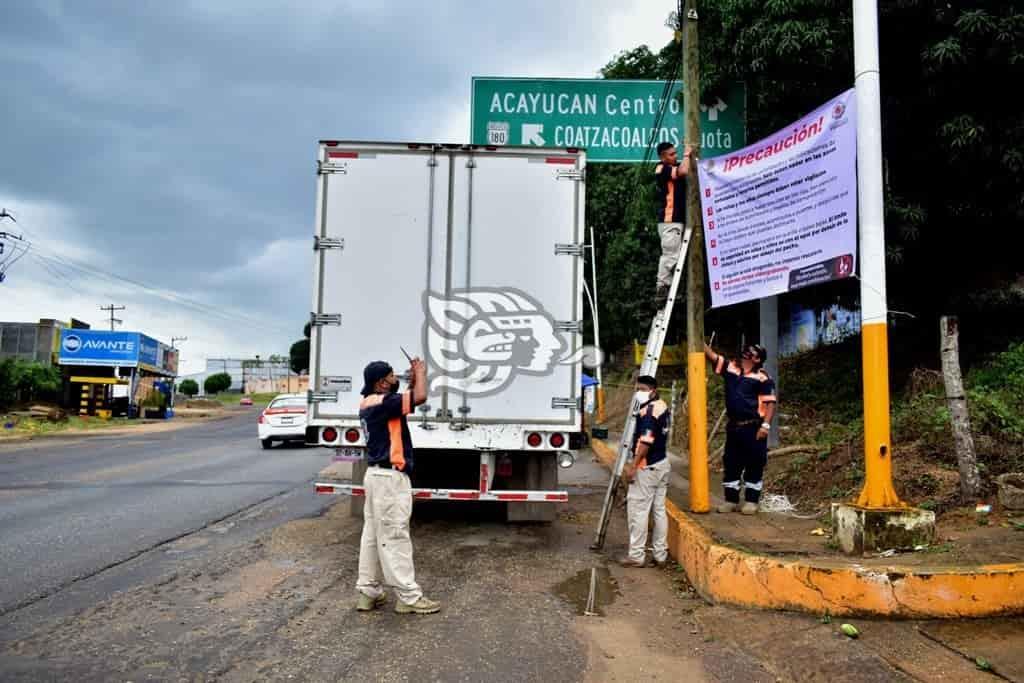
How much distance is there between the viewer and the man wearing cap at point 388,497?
17.8 feet

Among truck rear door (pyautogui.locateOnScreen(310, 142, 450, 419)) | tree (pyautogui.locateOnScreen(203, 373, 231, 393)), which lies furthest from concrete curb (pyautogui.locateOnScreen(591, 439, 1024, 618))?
tree (pyautogui.locateOnScreen(203, 373, 231, 393))

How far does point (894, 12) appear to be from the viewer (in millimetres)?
10164

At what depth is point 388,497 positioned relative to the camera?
5.54 m

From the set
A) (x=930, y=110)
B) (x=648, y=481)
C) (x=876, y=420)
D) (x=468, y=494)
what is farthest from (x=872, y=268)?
(x=930, y=110)

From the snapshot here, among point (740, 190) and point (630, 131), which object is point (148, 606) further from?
point (630, 131)

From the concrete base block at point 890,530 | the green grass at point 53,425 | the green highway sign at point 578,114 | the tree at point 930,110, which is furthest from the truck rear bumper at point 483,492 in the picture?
the green grass at point 53,425

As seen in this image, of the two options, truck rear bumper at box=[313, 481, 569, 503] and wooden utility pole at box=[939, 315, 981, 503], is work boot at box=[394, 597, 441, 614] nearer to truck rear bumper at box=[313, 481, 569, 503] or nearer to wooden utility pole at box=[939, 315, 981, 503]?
truck rear bumper at box=[313, 481, 569, 503]

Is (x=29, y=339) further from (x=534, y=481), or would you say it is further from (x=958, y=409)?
(x=958, y=409)

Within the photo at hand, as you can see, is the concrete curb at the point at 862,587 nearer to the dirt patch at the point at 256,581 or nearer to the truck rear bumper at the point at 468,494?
the truck rear bumper at the point at 468,494

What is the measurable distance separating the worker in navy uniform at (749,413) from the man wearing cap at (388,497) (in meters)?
Answer: 3.64

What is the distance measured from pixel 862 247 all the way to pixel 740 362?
2.37 metres

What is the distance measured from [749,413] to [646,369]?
1272mm

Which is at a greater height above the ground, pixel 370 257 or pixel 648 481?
pixel 370 257

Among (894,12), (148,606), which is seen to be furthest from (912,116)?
(148,606)
